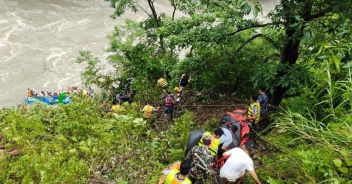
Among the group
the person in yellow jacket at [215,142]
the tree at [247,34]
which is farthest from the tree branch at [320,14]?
the person in yellow jacket at [215,142]

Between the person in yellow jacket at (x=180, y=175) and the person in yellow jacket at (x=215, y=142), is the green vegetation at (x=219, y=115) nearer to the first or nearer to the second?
the person in yellow jacket at (x=215, y=142)

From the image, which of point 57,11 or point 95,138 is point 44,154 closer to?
point 95,138

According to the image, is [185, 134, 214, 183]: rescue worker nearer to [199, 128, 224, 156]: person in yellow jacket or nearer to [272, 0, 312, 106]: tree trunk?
[199, 128, 224, 156]: person in yellow jacket

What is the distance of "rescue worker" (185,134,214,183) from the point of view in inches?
232

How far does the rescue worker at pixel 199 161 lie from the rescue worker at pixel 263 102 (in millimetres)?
1931

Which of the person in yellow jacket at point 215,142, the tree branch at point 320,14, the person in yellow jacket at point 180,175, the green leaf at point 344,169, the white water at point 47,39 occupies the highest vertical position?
the tree branch at point 320,14

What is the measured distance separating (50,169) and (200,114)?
11.7 feet

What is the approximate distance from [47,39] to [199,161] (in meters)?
20.5

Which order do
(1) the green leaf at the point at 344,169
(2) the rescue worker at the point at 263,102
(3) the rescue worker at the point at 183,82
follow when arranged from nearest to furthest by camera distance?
(1) the green leaf at the point at 344,169 → (2) the rescue worker at the point at 263,102 → (3) the rescue worker at the point at 183,82

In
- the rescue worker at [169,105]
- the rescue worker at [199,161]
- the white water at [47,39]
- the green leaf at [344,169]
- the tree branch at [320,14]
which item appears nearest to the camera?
the green leaf at [344,169]

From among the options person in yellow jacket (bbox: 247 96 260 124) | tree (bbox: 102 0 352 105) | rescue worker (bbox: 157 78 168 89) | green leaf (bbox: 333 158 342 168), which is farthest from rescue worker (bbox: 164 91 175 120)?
green leaf (bbox: 333 158 342 168)

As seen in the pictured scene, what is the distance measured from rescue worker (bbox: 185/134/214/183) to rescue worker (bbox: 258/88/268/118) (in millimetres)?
1931

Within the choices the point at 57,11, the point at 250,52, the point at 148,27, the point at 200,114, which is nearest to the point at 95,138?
the point at 200,114

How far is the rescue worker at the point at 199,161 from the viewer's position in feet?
19.4
